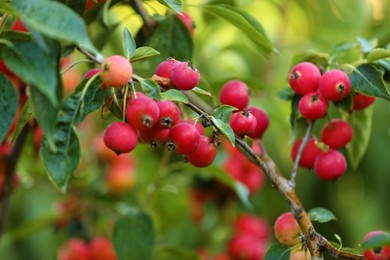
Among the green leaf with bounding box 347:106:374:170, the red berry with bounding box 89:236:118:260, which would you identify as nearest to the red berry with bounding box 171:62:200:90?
the green leaf with bounding box 347:106:374:170

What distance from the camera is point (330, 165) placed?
140cm

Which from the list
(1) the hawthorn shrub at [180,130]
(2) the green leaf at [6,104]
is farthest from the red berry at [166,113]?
(2) the green leaf at [6,104]

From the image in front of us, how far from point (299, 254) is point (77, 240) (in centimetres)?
109

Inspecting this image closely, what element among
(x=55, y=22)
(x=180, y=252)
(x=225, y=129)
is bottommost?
(x=180, y=252)

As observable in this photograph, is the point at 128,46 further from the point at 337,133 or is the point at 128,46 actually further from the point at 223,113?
the point at 337,133

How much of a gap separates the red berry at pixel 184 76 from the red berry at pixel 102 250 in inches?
40.8

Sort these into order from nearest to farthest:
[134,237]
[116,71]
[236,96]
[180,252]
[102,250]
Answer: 1. [116,71]
2. [236,96]
3. [134,237]
4. [180,252]
5. [102,250]

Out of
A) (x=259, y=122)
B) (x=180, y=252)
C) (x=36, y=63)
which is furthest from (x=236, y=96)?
(x=180, y=252)

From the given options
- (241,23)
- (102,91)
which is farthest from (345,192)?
(102,91)

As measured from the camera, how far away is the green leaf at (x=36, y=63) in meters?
0.96

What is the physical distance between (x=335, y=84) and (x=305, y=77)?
0.07 meters

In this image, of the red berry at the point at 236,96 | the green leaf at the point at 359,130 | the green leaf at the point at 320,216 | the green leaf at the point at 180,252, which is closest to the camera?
the green leaf at the point at 320,216

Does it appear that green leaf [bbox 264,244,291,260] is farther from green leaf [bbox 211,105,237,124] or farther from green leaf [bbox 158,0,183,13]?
green leaf [bbox 158,0,183,13]

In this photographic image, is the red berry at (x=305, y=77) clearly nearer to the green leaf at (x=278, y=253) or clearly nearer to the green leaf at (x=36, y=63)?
the green leaf at (x=278, y=253)
